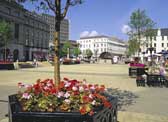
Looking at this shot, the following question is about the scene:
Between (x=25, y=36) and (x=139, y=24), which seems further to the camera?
(x=25, y=36)

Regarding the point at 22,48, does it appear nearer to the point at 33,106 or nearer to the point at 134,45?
the point at 134,45

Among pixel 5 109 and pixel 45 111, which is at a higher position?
pixel 45 111

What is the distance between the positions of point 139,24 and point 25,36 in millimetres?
66553

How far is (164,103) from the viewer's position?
10.8 metres

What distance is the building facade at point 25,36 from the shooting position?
84550 mm

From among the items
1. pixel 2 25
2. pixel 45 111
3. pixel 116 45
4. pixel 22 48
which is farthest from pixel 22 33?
pixel 116 45

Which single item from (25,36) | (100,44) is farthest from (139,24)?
(100,44)

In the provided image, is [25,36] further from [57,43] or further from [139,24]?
[57,43]

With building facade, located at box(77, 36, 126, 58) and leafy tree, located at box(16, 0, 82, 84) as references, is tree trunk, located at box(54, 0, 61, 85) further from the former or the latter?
building facade, located at box(77, 36, 126, 58)

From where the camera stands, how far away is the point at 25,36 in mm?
99438

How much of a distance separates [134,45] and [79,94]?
3825 centimetres

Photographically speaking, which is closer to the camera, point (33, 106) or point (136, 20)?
point (33, 106)

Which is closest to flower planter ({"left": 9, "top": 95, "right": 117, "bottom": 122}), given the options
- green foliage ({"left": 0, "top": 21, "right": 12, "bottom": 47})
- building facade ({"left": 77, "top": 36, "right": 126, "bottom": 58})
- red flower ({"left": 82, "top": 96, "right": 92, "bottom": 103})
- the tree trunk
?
red flower ({"left": 82, "top": 96, "right": 92, "bottom": 103})

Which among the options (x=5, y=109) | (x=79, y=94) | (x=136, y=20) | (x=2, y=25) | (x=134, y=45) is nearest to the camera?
(x=79, y=94)
